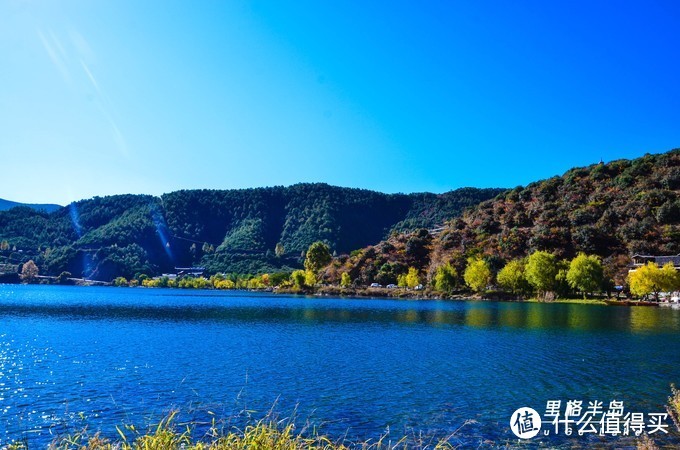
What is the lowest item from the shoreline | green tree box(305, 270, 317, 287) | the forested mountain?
the shoreline

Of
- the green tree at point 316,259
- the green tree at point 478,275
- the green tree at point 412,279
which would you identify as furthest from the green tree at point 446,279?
the green tree at point 316,259

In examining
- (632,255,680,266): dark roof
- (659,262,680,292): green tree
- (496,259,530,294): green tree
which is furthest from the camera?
(496,259,530,294): green tree

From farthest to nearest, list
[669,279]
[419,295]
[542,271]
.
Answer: [419,295] < [542,271] < [669,279]

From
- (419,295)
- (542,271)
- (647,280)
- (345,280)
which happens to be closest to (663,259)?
(647,280)

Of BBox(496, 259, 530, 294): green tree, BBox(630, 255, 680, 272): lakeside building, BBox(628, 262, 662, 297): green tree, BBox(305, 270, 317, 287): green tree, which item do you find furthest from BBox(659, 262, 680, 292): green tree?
BBox(305, 270, 317, 287): green tree

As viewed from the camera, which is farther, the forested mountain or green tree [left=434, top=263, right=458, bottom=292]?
green tree [left=434, top=263, right=458, bottom=292]

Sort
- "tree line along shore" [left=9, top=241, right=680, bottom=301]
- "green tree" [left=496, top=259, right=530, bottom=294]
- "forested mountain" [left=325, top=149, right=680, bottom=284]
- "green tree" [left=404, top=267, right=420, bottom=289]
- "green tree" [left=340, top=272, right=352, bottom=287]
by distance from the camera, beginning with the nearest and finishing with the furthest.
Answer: "tree line along shore" [left=9, top=241, right=680, bottom=301], "green tree" [left=496, top=259, right=530, bottom=294], "forested mountain" [left=325, top=149, right=680, bottom=284], "green tree" [left=404, top=267, right=420, bottom=289], "green tree" [left=340, top=272, right=352, bottom=287]

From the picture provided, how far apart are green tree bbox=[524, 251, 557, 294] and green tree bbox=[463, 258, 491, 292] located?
502 inches

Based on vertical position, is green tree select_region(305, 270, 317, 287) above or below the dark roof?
below

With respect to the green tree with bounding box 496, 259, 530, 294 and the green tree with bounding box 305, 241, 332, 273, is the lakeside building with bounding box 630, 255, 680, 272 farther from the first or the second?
the green tree with bounding box 305, 241, 332, 273

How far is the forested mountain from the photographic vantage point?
125250 mm

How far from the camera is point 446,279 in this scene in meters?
130

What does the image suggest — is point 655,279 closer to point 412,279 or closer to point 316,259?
point 412,279

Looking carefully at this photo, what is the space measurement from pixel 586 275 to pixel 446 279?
3645 centimetres
